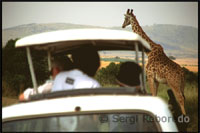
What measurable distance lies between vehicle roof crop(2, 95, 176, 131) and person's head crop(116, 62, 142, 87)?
0.89m

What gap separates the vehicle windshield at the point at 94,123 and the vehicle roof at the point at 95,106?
1.0 inches

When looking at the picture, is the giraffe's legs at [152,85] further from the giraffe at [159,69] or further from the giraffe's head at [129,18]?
the giraffe's head at [129,18]

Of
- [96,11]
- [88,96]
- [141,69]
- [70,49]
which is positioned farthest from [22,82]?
[88,96]

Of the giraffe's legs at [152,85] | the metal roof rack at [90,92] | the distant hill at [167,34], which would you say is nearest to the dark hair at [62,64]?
the metal roof rack at [90,92]

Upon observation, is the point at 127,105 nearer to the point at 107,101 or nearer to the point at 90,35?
the point at 107,101

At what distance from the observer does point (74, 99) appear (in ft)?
6.38

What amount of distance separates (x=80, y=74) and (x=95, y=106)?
2.11 feet

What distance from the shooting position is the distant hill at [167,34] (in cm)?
1075

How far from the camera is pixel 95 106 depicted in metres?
1.87

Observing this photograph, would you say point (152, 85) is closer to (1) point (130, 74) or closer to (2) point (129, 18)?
(2) point (129, 18)

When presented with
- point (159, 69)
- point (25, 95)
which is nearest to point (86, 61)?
point (25, 95)

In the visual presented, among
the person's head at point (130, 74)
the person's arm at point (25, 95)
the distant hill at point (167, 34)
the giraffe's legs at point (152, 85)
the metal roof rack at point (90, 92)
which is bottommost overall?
the giraffe's legs at point (152, 85)

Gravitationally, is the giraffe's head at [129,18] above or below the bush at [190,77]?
above

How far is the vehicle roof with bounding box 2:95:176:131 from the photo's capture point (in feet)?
6.09
